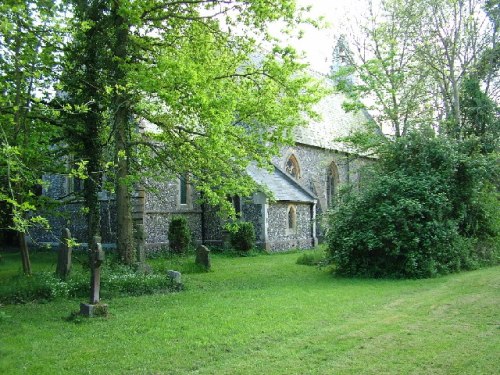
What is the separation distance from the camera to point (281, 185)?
23266mm

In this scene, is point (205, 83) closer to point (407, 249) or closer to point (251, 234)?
point (407, 249)

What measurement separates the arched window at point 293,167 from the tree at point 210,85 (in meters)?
13.1

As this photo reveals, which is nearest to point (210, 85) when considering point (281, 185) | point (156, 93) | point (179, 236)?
point (156, 93)

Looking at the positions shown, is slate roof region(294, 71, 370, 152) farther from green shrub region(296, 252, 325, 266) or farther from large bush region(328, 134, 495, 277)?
large bush region(328, 134, 495, 277)

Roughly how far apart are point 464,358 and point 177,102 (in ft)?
24.3

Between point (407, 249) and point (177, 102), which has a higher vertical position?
point (177, 102)

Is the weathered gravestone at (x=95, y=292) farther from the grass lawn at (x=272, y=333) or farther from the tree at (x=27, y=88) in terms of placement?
the tree at (x=27, y=88)

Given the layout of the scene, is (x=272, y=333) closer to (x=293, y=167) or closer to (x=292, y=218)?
(x=292, y=218)

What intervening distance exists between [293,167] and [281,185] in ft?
13.4

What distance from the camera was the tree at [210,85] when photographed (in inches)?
466

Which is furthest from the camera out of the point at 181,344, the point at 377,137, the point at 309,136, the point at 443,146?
the point at 309,136

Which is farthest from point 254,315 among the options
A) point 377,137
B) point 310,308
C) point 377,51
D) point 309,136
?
point 309,136

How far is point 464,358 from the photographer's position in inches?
222

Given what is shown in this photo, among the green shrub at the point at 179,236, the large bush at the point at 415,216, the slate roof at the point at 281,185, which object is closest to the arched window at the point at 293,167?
the slate roof at the point at 281,185
